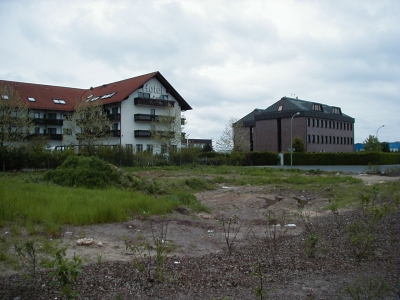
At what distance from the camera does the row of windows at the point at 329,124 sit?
69800mm

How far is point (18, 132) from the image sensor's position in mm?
41344

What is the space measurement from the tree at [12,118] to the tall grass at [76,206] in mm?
31594

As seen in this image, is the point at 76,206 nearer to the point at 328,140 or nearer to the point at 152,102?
the point at 152,102

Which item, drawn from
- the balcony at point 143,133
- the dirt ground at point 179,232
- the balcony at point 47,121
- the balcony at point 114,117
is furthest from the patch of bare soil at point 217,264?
the balcony at point 47,121

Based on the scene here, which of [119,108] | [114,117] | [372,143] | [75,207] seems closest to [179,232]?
[75,207]

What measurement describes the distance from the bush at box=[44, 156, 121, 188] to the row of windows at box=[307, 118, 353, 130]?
57576 millimetres

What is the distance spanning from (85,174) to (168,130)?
3626 cm

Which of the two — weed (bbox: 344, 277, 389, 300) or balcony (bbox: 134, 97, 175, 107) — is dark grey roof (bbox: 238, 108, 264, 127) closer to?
balcony (bbox: 134, 97, 175, 107)

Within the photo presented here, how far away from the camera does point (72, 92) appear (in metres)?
57.5

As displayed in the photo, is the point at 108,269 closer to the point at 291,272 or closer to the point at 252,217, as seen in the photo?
the point at 291,272

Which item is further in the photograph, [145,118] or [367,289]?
[145,118]

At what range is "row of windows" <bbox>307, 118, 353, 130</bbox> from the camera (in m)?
69.8

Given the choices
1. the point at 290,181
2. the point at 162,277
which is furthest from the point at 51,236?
the point at 290,181

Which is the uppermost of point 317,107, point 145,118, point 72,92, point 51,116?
point 72,92
